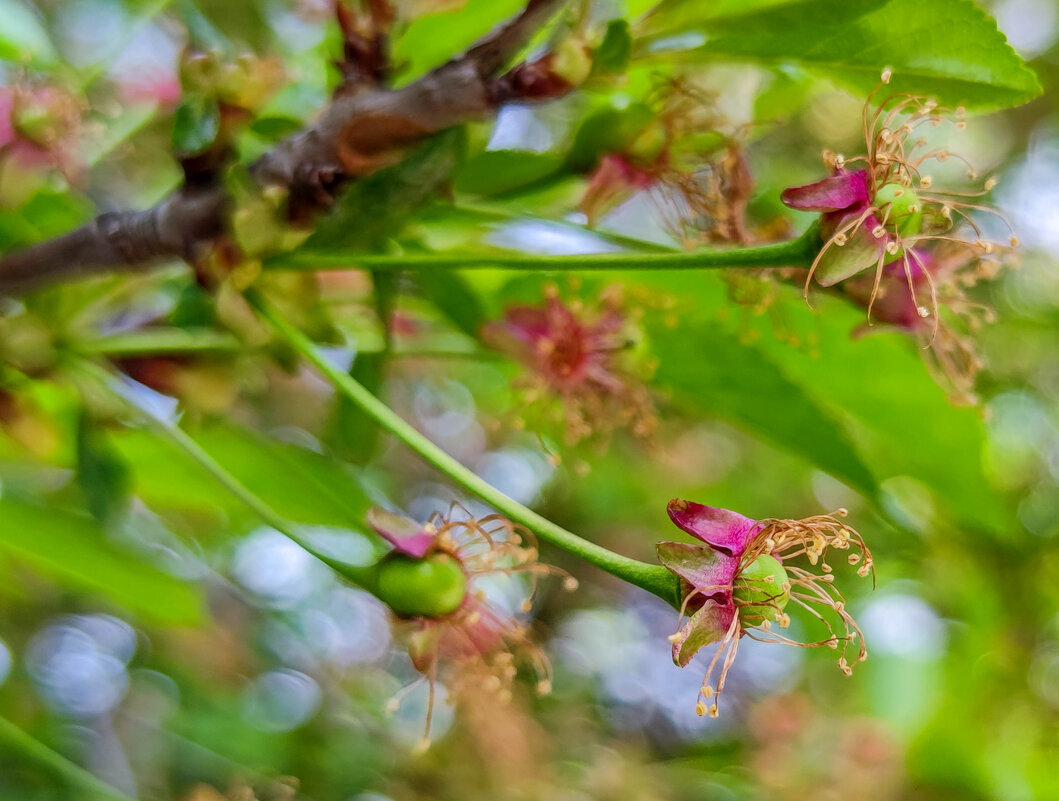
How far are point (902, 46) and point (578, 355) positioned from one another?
278mm

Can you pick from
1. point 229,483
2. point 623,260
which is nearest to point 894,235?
point 623,260


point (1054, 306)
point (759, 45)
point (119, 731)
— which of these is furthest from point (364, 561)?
point (1054, 306)

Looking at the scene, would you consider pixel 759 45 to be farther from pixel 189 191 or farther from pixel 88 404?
pixel 88 404

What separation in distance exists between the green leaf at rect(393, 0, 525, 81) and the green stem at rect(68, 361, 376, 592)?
240 mm

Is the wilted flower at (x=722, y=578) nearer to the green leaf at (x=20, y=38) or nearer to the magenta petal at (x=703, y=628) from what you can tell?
the magenta petal at (x=703, y=628)

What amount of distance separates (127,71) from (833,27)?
31.4 inches

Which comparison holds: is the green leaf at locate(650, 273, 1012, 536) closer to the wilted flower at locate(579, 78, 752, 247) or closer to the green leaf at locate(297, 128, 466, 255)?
the wilted flower at locate(579, 78, 752, 247)

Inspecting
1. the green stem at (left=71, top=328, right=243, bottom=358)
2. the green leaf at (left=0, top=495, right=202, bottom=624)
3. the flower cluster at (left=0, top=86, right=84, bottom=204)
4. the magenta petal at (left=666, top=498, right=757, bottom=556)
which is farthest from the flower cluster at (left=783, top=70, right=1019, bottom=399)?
the green leaf at (left=0, top=495, right=202, bottom=624)

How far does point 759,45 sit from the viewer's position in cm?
47

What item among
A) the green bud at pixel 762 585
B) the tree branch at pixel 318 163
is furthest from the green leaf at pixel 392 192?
the green bud at pixel 762 585

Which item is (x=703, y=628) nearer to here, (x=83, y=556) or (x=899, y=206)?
(x=899, y=206)

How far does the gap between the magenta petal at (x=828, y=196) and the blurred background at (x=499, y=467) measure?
4.2 inches

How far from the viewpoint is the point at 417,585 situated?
1.35 feet

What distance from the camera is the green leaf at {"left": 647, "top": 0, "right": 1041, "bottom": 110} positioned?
1.41 feet
